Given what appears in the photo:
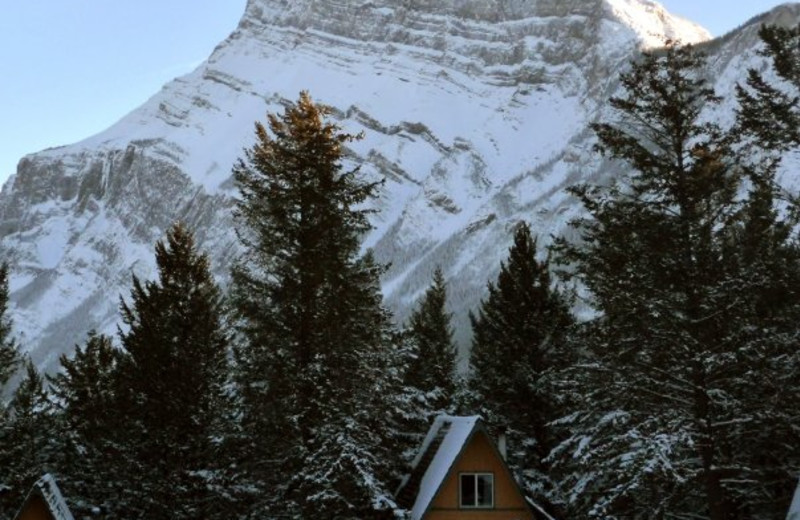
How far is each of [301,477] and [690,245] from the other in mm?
10130

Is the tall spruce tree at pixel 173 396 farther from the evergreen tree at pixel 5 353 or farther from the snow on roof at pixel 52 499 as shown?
the evergreen tree at pixel 5 353

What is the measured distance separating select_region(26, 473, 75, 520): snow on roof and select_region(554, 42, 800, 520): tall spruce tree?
11.4m

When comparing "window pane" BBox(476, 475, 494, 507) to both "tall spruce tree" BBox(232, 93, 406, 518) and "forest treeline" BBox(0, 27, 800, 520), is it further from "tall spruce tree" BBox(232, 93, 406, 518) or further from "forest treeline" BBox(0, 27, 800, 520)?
"tall spruce tree" BBox(232, 93, 406, 518)

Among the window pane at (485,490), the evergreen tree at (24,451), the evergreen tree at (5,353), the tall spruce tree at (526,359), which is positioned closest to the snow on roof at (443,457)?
the window pane at (485,490)

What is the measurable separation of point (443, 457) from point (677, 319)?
1331cm

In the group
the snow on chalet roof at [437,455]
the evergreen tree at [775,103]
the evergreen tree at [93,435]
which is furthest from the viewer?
the snow on chalet roof at [437,455]

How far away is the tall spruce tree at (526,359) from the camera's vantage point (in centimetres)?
3369

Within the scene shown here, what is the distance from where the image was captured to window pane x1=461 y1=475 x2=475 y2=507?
32.1 metres

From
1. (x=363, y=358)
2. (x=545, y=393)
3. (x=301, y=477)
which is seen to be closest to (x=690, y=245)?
(x=363, y=358)

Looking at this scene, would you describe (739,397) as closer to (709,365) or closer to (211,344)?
(709,365)

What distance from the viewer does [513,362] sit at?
33562 mm

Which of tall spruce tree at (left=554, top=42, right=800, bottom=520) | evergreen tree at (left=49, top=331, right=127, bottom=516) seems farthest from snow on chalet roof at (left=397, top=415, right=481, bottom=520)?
evergreen tree at (left=49, top=331, right=127, bottom=516)

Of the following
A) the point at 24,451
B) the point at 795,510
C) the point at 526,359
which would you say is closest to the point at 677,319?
the point at 795,510

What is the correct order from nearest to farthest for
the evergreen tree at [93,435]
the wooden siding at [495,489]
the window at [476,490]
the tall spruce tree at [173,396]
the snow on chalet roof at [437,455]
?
the tall spruce tree at [173,396]
the evergreen tree at [93,435]
the snow on chalet roof at [437,455]
the wooden siding at [495,489]
the window at [476,490]
